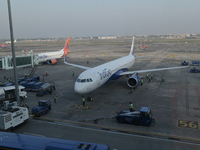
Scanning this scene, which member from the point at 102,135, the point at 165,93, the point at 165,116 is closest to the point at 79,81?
the point at 102,135

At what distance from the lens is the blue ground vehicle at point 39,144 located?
33.5 feet

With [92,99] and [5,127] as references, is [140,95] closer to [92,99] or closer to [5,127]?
[92,99]

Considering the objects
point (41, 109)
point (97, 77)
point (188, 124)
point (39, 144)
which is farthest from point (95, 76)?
point (39, 144)

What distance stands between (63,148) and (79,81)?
643 inches

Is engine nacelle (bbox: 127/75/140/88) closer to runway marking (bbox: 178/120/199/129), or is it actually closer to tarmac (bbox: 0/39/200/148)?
tarmac (bbox: 0/39/200/148)

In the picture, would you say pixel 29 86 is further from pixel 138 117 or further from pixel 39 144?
pixel 39 144

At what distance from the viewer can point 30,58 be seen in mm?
33781

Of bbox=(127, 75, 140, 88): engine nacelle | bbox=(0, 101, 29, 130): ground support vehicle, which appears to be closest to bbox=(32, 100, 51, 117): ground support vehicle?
bbox=(0, 101, 29, 130): ground support vehicle

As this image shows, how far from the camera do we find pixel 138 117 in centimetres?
1931

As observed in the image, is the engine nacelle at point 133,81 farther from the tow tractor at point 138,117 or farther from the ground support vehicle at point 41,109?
the ground support vehicle at point 41,109

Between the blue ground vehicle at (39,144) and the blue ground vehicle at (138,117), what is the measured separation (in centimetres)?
920

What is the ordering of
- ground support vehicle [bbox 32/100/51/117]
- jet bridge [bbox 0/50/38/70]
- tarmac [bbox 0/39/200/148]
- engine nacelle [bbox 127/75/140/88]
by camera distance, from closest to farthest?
tarmac [bbox 0/39/200/148]
ground support vehicle [bbox 32/100/51/117]
jet bridge [bbox 0/50/38/70]
engine nacelle [bbox 127/75/140/88]

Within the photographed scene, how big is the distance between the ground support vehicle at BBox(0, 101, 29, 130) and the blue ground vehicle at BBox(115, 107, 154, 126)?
1047 cm

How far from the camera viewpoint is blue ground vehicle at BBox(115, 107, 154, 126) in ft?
62.2
